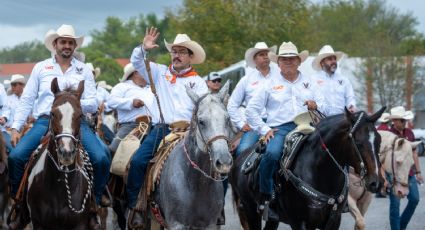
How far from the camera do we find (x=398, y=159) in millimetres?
14672

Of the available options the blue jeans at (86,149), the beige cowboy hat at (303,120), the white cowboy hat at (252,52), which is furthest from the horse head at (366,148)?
the white cowboy hat at (252,52)

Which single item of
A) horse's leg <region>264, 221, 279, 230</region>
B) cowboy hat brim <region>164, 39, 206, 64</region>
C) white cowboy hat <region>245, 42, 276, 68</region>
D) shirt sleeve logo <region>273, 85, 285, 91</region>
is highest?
cowboy hat brim <region>164, 39, 206, 64</region>

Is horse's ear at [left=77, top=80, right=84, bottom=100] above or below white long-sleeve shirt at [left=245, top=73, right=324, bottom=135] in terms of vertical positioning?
above

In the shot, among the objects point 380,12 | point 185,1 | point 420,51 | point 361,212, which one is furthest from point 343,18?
point 361,212

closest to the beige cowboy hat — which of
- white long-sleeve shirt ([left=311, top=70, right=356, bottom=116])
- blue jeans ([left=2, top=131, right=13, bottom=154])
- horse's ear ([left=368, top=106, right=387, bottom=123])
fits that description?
horse's ear ([left=368, top=106, right=387, bottom=123])

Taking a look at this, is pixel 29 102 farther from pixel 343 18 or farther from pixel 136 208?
pixel 343 18

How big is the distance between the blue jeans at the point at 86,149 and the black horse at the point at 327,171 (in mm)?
2287

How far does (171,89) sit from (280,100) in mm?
1644

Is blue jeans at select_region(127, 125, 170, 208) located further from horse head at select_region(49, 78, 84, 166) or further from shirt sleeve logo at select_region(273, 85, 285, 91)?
shirt sleeve logo at select_region(273, 85, 285, 91)

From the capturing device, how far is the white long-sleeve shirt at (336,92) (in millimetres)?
13844

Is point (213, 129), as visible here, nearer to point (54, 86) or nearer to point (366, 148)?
point (54, 86)

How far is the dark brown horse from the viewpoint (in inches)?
379

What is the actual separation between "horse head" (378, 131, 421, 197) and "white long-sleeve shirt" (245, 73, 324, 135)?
3519 millimetres

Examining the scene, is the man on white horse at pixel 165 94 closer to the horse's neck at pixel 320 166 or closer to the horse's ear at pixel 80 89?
the horse's ear at pixel 80 89
